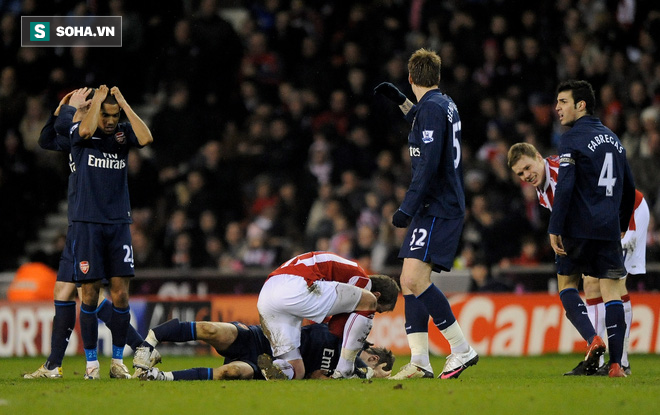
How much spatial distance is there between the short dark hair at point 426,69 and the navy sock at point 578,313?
215 centimetres

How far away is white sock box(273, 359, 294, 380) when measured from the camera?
7.99 meters

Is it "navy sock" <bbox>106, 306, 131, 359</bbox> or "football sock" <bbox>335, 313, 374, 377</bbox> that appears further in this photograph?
"navy sock" <bbox>106, 306, 131, 359</bbox>

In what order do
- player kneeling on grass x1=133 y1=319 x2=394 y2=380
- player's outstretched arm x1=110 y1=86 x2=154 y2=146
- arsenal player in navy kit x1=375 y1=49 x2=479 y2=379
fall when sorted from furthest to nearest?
1. player's outstretched arm x1=110 y1=86 x2=154 y2=146
2. player kneeling on grass x1=133 y1=319 x2=394 y2=380
3. arsenal player in navy kit x1=375 y1=49 x2=479 y2=379

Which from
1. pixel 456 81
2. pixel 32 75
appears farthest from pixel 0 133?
pixel 456 81

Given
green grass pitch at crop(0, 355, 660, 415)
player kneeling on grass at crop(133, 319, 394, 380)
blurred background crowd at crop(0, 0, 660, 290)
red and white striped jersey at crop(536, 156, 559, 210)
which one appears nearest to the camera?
green grass pitch at crop(0, 355, 660, 415)

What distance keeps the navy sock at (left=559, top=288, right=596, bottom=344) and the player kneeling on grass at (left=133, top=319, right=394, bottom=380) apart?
5.40 feet

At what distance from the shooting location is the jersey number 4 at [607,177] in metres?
8.16

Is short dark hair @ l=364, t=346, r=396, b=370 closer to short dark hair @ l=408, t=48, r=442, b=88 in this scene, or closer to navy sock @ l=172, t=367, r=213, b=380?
navy sock @ l=172, t=367, r=213, b=380

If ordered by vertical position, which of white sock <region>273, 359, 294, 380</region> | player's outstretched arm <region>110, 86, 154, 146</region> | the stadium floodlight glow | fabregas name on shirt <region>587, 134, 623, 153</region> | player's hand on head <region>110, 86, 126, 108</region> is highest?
the stadium floodlight glow

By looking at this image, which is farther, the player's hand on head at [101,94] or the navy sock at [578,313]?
the navy sock at [578,313]

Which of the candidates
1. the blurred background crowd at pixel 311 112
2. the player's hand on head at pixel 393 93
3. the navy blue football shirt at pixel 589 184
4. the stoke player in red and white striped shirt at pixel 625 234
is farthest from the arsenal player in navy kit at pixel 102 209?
the blurred background crowd at pixel 311 112

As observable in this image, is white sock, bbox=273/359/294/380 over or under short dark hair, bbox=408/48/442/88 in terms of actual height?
under

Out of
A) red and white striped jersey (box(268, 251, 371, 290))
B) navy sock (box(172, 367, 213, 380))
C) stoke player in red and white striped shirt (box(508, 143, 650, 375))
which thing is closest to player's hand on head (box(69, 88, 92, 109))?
red and white striped jersey (box(268, 251, 371, 290))

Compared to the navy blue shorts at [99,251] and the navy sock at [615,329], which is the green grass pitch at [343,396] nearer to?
the navy sock at [615,329]
